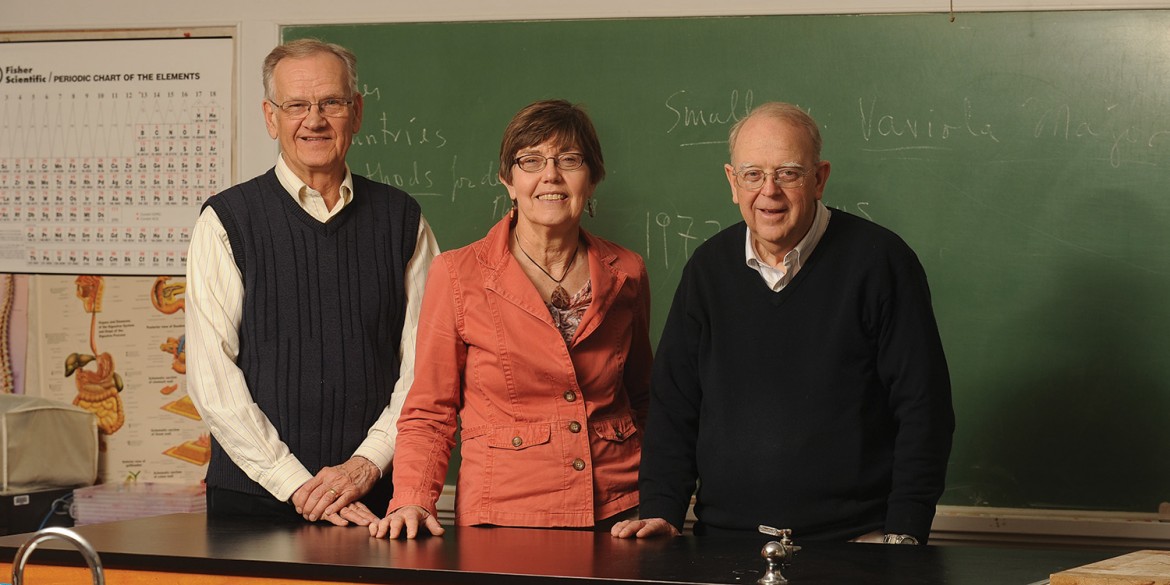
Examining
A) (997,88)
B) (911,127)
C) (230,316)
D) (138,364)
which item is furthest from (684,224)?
(138,364)

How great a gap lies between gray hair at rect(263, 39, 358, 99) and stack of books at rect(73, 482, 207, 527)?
1752 mm

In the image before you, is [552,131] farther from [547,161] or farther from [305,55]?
[305,55]

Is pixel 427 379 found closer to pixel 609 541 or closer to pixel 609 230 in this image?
pixel 609 541

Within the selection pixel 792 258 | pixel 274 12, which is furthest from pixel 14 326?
pixel 792 258

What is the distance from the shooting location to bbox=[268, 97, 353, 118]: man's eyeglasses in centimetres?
249

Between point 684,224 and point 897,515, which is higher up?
point 684,224

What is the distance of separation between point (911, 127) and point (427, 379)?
5.75 feet

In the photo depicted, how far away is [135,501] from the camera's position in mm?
3812

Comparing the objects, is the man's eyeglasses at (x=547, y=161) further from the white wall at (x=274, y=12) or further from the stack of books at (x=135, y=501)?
the stack of books at (x=135, y=501)

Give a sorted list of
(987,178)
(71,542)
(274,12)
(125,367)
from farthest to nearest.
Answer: (125,367), (274,12), (987,178), (71,542)

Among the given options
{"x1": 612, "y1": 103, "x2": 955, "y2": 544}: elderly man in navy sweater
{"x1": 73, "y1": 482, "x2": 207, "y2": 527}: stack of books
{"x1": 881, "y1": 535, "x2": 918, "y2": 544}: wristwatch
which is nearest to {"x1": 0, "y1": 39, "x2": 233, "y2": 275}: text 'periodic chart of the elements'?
{"x1": 73, "y1": 482, "x2": 207, "y2": 527}: stack of books

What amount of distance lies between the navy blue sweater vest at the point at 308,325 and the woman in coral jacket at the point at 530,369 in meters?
0.22

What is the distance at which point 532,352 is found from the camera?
2275 millimetres

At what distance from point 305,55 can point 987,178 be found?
1.93 metres
